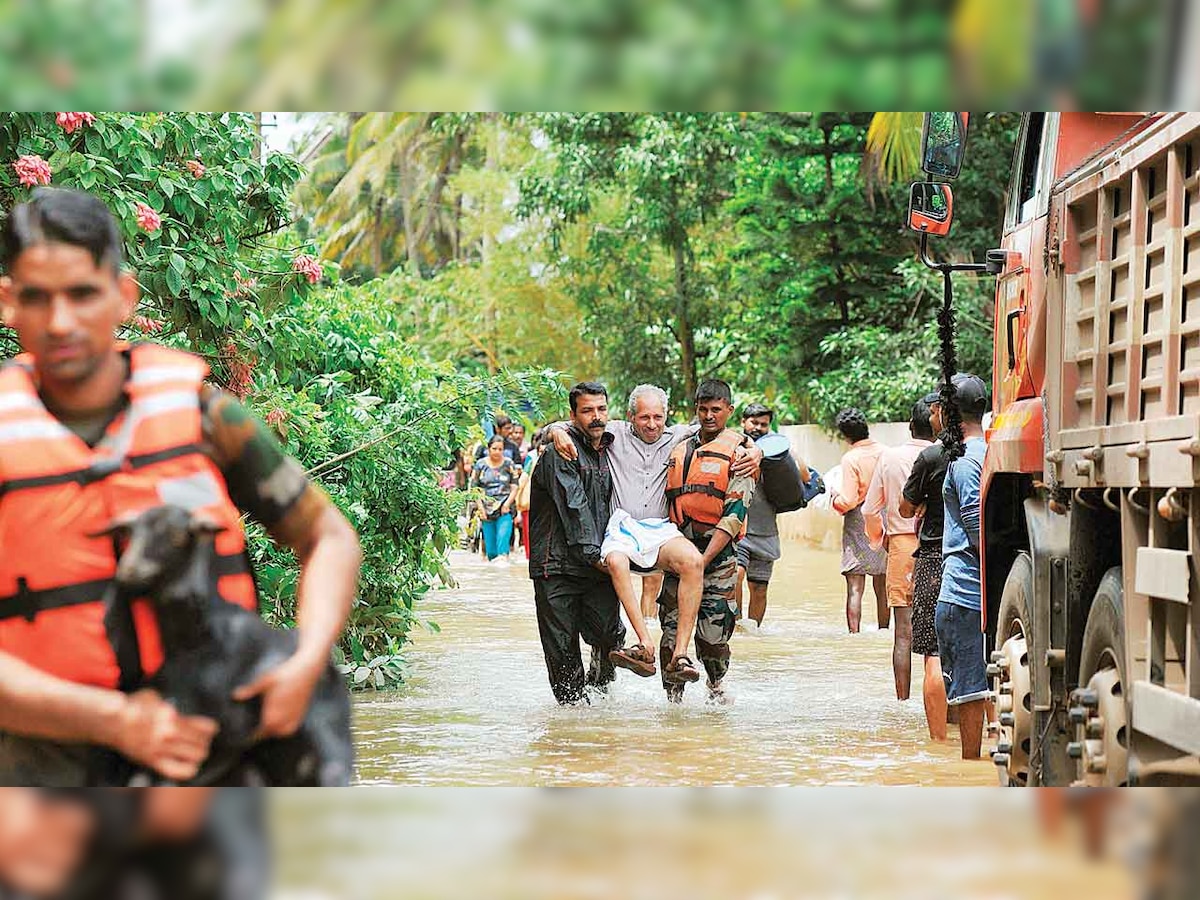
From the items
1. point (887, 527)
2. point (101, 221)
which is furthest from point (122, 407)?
point (887, 527)

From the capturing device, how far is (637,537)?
1072 centimetres

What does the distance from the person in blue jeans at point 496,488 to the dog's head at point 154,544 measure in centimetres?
1756

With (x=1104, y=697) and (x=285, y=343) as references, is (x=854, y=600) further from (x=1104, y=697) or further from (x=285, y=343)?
(x=1104, y=697)

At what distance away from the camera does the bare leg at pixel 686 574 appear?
1067 cm

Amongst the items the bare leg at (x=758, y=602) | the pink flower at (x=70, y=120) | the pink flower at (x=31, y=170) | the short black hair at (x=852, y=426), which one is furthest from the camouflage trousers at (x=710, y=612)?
the pink flower at (x=31, y=170)

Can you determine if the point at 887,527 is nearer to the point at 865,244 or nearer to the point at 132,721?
the point at 132,721

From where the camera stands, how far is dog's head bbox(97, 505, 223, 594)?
4.00 m

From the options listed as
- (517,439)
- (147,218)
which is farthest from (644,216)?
(147,218)

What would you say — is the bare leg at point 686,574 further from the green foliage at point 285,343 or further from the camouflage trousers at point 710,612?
the green foliage at point 285,343

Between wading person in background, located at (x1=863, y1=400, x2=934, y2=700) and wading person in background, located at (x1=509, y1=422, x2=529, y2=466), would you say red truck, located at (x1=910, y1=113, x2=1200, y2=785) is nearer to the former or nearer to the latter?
wading person in background, located at (x1=863, y1=400, x2=934, y2=700)

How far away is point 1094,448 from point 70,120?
4357 mm

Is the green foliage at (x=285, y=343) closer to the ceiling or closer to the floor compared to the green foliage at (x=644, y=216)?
closer to the floor

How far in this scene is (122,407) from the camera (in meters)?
4.15
